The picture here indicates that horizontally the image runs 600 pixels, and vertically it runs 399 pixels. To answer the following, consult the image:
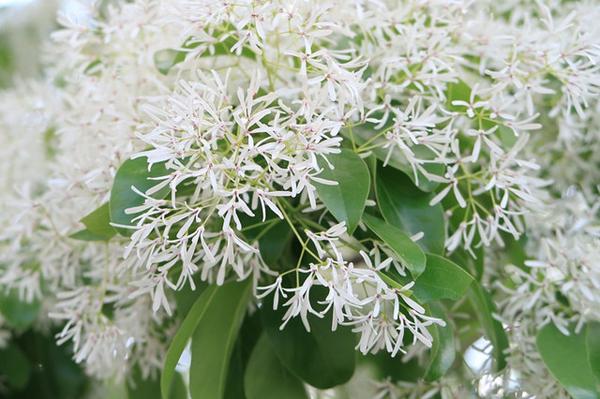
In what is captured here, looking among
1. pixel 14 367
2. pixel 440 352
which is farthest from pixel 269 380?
pixel 14 367

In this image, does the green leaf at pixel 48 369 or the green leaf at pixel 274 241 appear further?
the green leaf at pixel 48 369

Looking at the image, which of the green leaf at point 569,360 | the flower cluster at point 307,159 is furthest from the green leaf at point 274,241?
the green leaf at point 569,360

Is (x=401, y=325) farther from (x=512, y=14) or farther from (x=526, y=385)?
(x=512, y=14)

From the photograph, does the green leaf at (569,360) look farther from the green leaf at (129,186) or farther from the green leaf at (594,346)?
the green leaf at (129,186)

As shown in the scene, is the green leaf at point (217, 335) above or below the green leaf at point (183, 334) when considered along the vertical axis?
below

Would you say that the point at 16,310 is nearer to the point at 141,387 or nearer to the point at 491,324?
the point at 141,387

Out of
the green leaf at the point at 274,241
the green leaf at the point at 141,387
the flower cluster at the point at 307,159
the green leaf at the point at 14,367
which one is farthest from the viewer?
the green leaf at the point at 14,367

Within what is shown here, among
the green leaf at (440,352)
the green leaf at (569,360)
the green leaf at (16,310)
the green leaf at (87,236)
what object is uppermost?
the green leaf at (87,236)

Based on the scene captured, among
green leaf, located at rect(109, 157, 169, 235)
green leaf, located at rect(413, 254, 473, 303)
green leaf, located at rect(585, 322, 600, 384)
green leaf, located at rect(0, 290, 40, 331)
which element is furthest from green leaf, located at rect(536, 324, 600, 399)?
green leaf, located at rect(0, 290, 40, 331)
